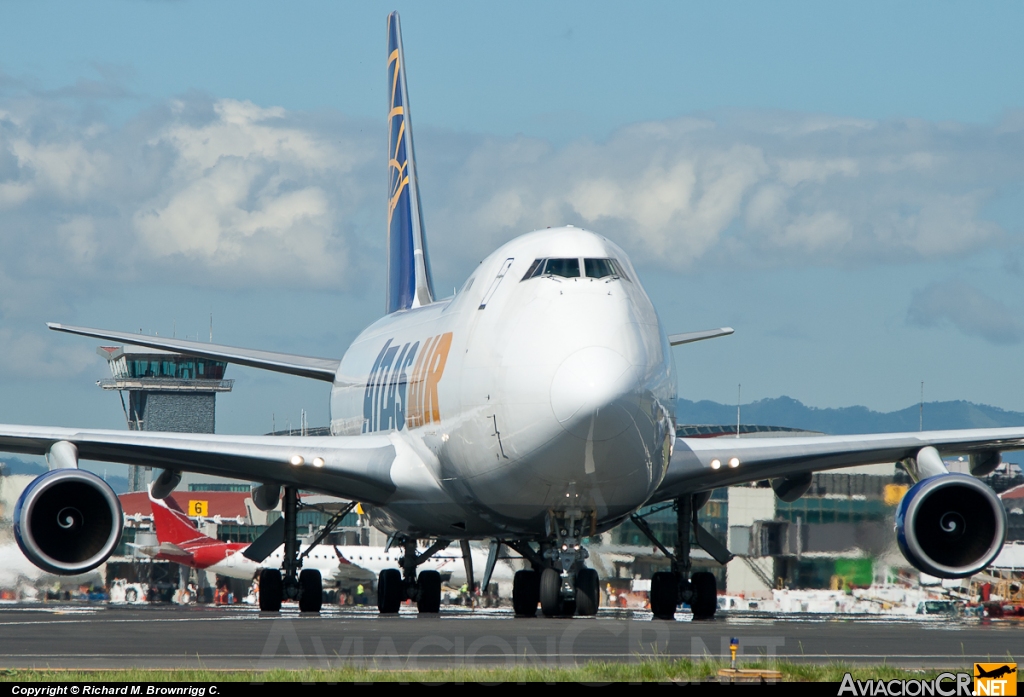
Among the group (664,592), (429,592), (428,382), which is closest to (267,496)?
(429,592)

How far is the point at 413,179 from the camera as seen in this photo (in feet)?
111

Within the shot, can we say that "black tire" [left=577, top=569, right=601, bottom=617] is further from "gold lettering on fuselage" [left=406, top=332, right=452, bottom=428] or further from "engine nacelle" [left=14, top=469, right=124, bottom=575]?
"engine nacelle" [left=14, top=469, right=124, bottom=575]

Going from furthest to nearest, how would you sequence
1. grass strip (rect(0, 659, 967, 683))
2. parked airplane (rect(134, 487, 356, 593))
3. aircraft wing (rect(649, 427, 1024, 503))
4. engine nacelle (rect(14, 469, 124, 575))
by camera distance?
parked airplane (rect(134, 487, 356, 593)) → aircraft wing (rect(649, 427, 1024, 503)) → engine nacelle (rect(14, 469, 124, 575)) → grass strip (rect(0, 659, 967, 683))

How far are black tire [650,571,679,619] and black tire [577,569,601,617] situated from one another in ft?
11.4

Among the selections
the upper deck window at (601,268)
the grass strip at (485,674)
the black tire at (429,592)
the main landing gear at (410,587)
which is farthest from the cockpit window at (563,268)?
the black tire at (429,592)

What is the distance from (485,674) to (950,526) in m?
12.0

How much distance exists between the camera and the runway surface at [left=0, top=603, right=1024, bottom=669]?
11.4 meters

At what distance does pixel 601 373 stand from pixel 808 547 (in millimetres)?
14781

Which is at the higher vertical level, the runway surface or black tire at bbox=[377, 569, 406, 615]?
black tire at bbox=[377, 569, 406, 615]

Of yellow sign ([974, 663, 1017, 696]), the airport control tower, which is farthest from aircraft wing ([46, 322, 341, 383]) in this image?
the airport control tower

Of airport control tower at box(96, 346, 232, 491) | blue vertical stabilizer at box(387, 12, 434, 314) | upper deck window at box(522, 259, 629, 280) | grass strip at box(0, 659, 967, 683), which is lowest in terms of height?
grass strip at box(0, 659, 967, 683)

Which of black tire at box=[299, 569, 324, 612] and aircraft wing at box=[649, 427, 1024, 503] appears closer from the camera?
aircraft wing at box=[649, 427, 1024, 503]

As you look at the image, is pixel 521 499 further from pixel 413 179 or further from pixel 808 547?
pixel 413 179

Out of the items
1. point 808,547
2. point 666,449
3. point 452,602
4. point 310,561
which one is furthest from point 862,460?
point 310,561
